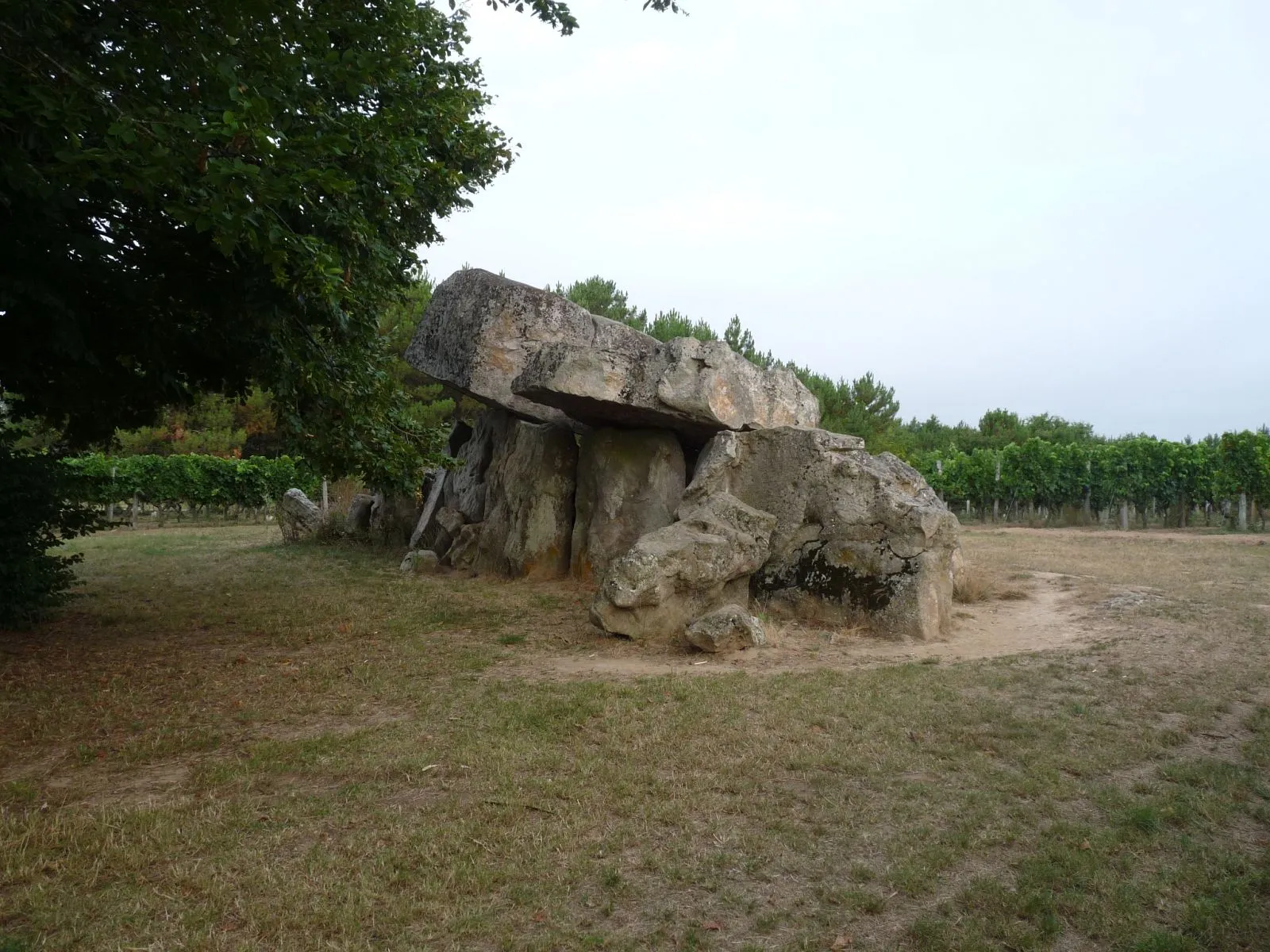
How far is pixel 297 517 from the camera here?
58.7ft

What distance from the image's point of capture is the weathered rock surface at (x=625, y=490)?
1173cm

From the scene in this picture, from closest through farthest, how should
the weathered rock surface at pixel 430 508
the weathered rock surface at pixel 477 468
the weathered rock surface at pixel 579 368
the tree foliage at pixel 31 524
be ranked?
1. the tree foliage at pixel 31 524
2. the weathered rock surface at pixel 579 368
3. the weathered rock surface at pixel 477 468
4. the weathered rock surface at pixel 430 508

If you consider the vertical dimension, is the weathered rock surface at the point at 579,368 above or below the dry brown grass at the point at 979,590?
above

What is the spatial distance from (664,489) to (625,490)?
528mm

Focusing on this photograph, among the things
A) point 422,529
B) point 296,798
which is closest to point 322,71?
point 296,798

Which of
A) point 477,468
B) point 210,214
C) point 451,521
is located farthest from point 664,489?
point 210,214

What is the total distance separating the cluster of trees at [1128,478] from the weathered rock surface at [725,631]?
20.7m

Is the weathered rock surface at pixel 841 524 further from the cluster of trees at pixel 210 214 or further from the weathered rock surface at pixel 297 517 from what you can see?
the weathered rock surface at pixel 297 517

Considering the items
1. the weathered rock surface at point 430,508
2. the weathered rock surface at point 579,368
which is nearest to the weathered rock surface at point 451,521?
the weathered rock surface at point 430,508

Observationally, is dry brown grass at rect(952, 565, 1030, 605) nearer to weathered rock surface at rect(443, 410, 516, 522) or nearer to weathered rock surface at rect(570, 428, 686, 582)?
weathered rock surface at rect(570, 428, 686, 582)

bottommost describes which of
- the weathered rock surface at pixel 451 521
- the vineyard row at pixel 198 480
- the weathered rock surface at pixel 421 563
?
the weathered rock surface at pixel 421 563

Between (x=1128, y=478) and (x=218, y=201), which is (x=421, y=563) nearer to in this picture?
(x=218, y=201)

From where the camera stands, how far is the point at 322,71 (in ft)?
18.0

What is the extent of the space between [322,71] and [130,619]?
20.5ft
